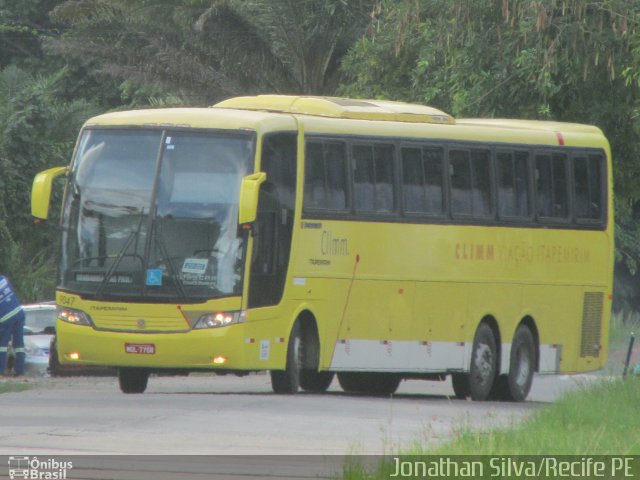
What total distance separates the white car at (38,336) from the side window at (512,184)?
7.68 m

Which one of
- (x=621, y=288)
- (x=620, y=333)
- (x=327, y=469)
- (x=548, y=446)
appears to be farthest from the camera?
(x=621, y=288)

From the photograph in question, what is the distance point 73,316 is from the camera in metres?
18.8

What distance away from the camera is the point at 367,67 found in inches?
1152

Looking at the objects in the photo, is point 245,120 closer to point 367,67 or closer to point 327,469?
point 327,469

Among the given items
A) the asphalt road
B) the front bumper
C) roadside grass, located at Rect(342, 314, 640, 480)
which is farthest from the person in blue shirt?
roadside grass, located at Rect(342, 314, 640, 480)

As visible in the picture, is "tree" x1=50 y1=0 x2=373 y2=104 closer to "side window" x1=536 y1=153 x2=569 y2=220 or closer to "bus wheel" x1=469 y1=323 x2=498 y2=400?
"side window" x1=536 y1=153 x2=569 y2=220

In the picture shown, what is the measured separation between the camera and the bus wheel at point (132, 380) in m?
19.9

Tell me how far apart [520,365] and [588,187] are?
2.53 metres

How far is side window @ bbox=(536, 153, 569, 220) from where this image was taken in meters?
21.9

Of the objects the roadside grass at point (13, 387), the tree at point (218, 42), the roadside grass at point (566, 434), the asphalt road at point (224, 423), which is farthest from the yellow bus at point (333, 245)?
the tree at point (218, 42)

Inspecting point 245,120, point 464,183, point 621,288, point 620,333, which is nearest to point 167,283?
point 245,120

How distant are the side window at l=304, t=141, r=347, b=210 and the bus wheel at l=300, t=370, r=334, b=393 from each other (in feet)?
9.09

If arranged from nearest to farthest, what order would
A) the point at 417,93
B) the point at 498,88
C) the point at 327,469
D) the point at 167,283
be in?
1. the point at 327,469
2. the point at 167,283
3. the point at 498,88
4. the point at 417,93

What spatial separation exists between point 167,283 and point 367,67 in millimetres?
11719
